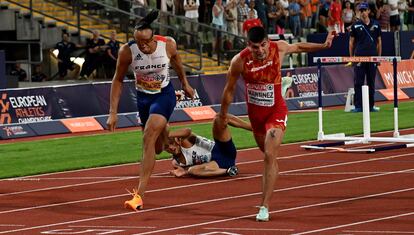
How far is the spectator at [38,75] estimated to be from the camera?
34.5m

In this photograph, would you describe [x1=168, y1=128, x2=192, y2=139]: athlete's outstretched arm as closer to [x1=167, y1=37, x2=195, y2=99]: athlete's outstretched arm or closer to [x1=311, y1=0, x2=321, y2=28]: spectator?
[x1=167, y1=37, x2=195, y2=99]: athlete's outstretched arm

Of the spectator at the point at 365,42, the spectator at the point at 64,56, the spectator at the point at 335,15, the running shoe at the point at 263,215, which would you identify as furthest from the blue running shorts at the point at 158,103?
the spectator at the point at 335,15

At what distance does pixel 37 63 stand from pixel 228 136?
17.8 metres

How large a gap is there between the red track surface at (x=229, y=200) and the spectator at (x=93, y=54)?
1474 centimetres

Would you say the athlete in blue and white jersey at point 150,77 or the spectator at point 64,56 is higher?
the athlete in blue and white jersey at point 150,77

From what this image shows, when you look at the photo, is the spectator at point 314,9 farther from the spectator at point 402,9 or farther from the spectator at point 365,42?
the spectator at point 365,42

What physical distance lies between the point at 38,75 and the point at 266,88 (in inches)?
834

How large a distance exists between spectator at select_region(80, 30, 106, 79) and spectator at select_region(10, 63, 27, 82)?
161 cm

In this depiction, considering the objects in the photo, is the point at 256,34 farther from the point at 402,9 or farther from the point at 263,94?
the point at 402,9

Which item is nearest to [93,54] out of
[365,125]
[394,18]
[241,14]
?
[241,14]

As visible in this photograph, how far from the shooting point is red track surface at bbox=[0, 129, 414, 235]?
13.1 metres

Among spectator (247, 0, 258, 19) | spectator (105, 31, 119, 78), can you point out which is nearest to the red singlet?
spectator (105, 31, 119, 78)

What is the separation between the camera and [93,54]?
34875mm

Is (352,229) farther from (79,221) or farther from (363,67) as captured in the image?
(363,67)
